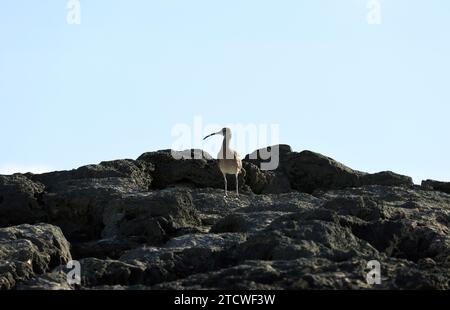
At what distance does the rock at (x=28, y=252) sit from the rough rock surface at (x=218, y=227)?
0.07ft

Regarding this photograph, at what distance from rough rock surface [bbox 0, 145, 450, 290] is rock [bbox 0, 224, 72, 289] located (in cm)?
2

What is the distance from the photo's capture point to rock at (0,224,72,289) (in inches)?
605

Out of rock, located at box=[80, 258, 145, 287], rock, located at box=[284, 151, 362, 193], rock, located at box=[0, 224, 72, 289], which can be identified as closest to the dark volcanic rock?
rock, located at box=[284, 151, 362, 193]

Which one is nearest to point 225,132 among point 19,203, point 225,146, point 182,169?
point 225,146

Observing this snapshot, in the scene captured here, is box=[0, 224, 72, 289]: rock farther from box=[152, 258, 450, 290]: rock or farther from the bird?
the bird

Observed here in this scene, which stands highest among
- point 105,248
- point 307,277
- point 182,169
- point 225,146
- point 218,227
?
point 225,146

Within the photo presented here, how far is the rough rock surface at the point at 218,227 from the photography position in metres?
13.5

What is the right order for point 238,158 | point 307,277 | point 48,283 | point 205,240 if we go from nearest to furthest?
1. point 307,277
2. point 48,283
3. point 205,240
4. point 238,158

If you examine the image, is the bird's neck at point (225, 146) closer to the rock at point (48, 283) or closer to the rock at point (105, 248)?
the rock at point (105, 248)

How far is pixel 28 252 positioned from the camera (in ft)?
52.9

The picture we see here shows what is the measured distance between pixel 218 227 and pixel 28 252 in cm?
418

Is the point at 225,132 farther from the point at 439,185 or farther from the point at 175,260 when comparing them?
the point at 175,260

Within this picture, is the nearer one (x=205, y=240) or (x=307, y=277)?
(x=307, y=277)

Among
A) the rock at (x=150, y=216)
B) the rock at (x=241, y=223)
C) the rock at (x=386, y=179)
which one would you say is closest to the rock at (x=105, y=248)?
the rock at (x=150, y=216)
